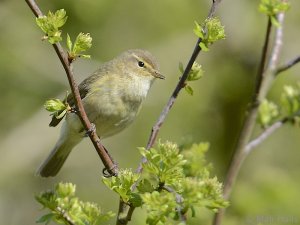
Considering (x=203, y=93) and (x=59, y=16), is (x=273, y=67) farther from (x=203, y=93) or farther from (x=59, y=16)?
(x=203, y=93)

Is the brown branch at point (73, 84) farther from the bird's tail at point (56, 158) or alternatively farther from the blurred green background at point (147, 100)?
the blurred green background at point (147, 100)

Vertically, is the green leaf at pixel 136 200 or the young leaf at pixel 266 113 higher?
the young leaf at pixel 266 113

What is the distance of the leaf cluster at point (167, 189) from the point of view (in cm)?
207

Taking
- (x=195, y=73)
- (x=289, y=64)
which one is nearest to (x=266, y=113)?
(x=289, y=64)

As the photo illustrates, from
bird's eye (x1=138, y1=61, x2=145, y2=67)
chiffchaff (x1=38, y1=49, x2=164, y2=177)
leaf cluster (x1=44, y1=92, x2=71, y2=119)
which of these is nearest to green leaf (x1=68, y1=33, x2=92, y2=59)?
leaf cluster (x1=44, y1=92, x2=71, y2=119)

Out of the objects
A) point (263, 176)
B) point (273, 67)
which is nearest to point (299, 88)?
point (273, 67)

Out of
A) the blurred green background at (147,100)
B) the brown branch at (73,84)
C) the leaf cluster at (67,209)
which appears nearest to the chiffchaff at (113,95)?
the brown branch at (73,84)

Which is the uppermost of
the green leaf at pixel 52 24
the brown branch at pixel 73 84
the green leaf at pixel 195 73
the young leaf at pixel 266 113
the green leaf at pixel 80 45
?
the young leaf at pixel 266 113

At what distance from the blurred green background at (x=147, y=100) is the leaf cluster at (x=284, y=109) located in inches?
126

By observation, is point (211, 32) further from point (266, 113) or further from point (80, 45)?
point (266, 113)

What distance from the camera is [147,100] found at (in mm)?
7855

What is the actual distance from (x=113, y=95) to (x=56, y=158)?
123cm

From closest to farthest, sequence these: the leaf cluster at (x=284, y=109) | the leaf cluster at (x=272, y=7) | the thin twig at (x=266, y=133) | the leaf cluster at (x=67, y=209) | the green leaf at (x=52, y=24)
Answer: the green leaf at (x=52, y=24), the leaf cluster at (x=67, y=209), the leaf cluster at (x=272, y=7), the thin twig at (x=266, y=133), the leaf cluster at (x=284, y=109)

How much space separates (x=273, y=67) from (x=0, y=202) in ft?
17.8
